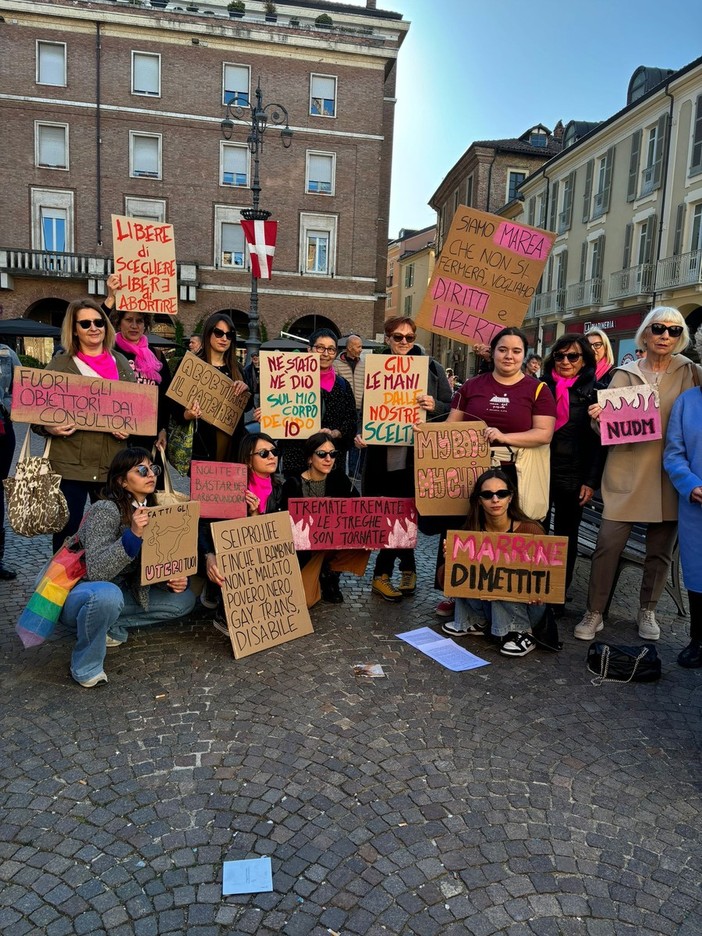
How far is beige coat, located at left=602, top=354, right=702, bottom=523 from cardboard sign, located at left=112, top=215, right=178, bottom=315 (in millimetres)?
3391

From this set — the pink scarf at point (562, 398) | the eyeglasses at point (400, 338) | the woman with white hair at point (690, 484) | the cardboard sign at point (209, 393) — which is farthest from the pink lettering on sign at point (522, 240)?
the cardboard sign at point (209, 393)

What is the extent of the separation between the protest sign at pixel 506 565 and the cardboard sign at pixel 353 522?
2.29ft

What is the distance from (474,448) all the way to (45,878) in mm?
3374

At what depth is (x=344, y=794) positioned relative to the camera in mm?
2908

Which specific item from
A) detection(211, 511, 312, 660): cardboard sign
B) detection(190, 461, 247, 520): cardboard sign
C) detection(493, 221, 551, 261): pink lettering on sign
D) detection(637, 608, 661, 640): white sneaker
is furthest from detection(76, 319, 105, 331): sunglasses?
detection(637, 608, 661, 640): white sneaker

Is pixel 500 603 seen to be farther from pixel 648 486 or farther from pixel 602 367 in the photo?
pixel 602 367

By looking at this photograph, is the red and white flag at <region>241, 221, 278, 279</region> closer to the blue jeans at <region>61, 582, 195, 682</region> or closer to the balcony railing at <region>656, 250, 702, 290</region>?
the blue jeans at <region>61, 582, 195, 682</region>

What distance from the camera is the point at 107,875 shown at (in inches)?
94.9

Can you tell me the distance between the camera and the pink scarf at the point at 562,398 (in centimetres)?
484

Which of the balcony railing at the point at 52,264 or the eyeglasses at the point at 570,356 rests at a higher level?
the balcony railing at the point at 52,264

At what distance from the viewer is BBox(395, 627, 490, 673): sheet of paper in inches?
165

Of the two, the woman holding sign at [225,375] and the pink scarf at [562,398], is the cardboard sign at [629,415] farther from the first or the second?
the woman holding sign at [225,375]

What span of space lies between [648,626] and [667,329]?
6.79 feet

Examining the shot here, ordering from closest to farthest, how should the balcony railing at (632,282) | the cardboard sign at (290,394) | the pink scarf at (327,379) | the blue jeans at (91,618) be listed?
the blue jeans at (91,618) < the cardboard sign at (290,394) < the pink scarf at (327,379) < the balcony railing at (632,282)
